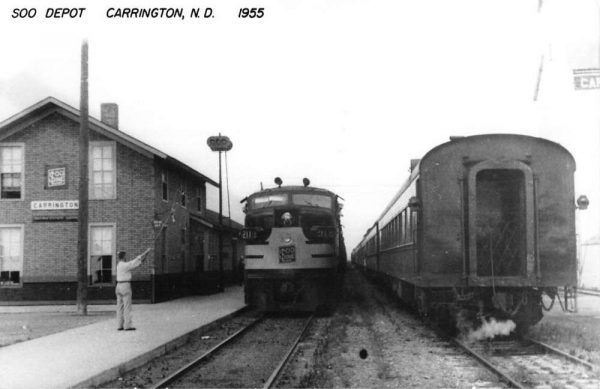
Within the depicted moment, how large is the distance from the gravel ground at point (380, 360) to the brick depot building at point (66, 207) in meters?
8.01

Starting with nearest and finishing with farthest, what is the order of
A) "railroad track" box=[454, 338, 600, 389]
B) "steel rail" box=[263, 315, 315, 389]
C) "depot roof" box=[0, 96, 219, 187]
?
"railroad track" box=[454, 338, 600, 389] < "steel rail" box=[263, 315, 315, 389] < "depot roof" box=[0, 96, 219, 187]

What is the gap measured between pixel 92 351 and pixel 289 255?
7300 millimetres

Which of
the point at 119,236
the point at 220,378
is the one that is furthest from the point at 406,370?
the point at 119,236

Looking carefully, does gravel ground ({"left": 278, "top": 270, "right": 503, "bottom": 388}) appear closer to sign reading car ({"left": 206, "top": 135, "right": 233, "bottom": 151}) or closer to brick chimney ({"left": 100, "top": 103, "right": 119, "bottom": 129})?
brick chimney ({"left": 100, "top": 103, "right": 119, "bottom": 129})

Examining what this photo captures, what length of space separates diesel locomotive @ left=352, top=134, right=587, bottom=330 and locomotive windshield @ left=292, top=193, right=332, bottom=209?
587 centimetres


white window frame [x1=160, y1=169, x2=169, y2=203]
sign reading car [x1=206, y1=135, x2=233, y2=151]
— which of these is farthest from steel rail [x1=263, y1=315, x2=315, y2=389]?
sign reading car [x1=206, y1=135, x2=233, y2=151]

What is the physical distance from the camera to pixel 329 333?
540 inches

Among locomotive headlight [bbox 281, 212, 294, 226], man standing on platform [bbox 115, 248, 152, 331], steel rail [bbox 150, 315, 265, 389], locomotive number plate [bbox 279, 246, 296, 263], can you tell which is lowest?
steel rail [bbox 150, 315, 265, 389]

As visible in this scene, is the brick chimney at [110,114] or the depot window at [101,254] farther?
the brick chimney at [110,114]

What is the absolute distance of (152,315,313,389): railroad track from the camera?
28.2 ft

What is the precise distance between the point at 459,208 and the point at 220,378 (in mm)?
5157

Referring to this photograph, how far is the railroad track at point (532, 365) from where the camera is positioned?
8.05 meters

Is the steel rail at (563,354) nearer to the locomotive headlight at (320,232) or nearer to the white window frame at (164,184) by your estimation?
the locomotive headlight at (320,232)

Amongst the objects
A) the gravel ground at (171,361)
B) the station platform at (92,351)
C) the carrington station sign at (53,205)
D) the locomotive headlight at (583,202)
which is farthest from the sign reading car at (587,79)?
the carrington station sign at (53,205)
